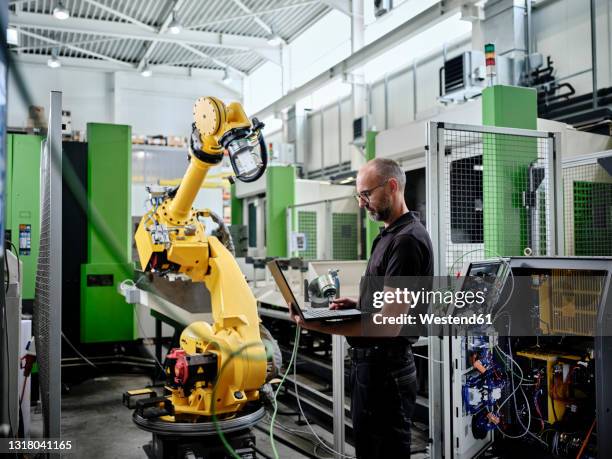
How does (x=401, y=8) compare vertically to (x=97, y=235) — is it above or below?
above

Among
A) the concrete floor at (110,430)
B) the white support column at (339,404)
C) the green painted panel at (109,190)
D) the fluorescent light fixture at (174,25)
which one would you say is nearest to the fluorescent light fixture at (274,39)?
the fluorescent light fixture at (174,25)

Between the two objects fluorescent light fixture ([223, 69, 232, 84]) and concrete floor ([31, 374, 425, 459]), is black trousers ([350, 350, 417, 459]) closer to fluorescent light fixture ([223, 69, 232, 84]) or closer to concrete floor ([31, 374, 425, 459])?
concrete floor ([31, 374, 425, 459])

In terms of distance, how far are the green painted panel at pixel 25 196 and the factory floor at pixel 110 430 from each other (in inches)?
49.2

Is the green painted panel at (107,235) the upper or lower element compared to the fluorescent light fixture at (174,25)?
lower

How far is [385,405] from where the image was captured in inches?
81.3

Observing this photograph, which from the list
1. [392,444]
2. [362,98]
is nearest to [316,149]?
[362,98]

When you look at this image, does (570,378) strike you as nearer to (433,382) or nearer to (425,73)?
(433,382)

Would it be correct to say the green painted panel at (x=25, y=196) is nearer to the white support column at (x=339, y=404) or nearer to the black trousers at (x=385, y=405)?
the white support column at (x=339, y=404)

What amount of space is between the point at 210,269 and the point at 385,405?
167 centimetres

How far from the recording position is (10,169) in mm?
5285

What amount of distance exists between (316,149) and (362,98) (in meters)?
2.38

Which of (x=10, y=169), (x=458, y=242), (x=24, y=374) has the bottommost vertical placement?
(x=24, y=374)

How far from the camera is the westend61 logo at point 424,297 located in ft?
6.22

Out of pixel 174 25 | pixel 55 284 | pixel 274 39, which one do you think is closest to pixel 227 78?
pixel 274 39
